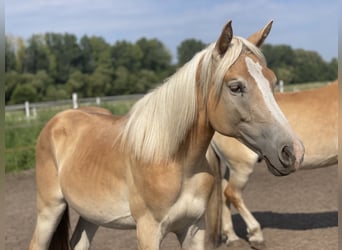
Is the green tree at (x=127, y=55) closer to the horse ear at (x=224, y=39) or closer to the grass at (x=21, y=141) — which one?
the grass at (x=21, y=141)

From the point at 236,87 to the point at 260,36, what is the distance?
0.43 metres

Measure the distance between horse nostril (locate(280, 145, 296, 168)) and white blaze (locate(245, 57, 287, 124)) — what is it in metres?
0.13

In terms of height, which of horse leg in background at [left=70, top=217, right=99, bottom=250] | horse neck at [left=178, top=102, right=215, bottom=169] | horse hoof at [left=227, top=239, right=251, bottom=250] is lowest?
horse hoof at [left=227, top=239, right=251, bottom=250]

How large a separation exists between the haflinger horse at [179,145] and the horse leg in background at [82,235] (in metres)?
0.50

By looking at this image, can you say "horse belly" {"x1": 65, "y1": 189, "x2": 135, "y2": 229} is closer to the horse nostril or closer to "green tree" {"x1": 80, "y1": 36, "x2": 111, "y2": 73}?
the horse nostril

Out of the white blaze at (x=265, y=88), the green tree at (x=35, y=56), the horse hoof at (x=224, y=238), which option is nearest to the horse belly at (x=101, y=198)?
the white blaze at (x=265, y=88)

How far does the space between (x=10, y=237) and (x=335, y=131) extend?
396 centimetres

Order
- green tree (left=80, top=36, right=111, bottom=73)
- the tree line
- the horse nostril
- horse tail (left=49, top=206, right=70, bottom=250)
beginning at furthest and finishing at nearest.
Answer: green tree (left=80, top=36, right=111, bottom=73) < the tree line < horse tail (left=49, top=206, right=70, bottom=250) < the horse nostril

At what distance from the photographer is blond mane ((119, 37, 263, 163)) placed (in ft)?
7.55

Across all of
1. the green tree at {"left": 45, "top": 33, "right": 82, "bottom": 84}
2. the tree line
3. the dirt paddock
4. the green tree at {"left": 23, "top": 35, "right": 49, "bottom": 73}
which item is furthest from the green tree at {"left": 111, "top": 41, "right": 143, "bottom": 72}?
the dirt paddock

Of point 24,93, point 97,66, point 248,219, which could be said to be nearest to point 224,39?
point 248,219

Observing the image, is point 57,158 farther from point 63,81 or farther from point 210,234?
point 63,81

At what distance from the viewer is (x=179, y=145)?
97.0 inches

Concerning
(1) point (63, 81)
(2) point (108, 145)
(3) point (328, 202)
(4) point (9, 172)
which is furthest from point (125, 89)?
(2) point (108, 145)
